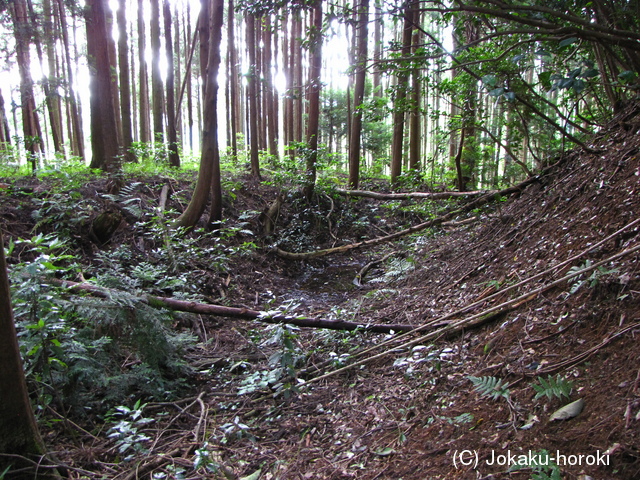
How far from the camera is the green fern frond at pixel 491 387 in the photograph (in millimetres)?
2377

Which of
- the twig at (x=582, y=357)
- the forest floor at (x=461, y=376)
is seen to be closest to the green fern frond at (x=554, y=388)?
the forest floor at (x=461, y=376)

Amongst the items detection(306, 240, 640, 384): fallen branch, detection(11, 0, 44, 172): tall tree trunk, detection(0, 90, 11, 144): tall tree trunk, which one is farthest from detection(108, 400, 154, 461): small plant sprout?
detection(0, 90, 11, 144): tall tree trunk

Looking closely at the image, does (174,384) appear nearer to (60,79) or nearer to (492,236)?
(492,236)

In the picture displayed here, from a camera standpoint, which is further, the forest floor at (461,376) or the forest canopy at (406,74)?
the forest canopy at (406,74)

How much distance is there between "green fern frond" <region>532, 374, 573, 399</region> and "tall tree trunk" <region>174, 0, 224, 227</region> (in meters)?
7.04

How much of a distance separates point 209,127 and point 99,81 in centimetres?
347

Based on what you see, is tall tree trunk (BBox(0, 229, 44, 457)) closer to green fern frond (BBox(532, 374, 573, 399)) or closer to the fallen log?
the fallen log

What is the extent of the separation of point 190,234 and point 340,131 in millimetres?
18637

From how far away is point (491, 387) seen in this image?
2.42m

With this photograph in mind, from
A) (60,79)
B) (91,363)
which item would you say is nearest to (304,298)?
(91,363)

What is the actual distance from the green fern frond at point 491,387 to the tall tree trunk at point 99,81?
355 inches

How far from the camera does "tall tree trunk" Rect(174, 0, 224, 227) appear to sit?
766 cm

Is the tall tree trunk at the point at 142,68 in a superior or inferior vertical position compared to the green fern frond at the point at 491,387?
superior

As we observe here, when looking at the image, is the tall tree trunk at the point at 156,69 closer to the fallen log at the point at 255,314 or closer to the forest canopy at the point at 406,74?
the forest canopy at the point at 406,74
